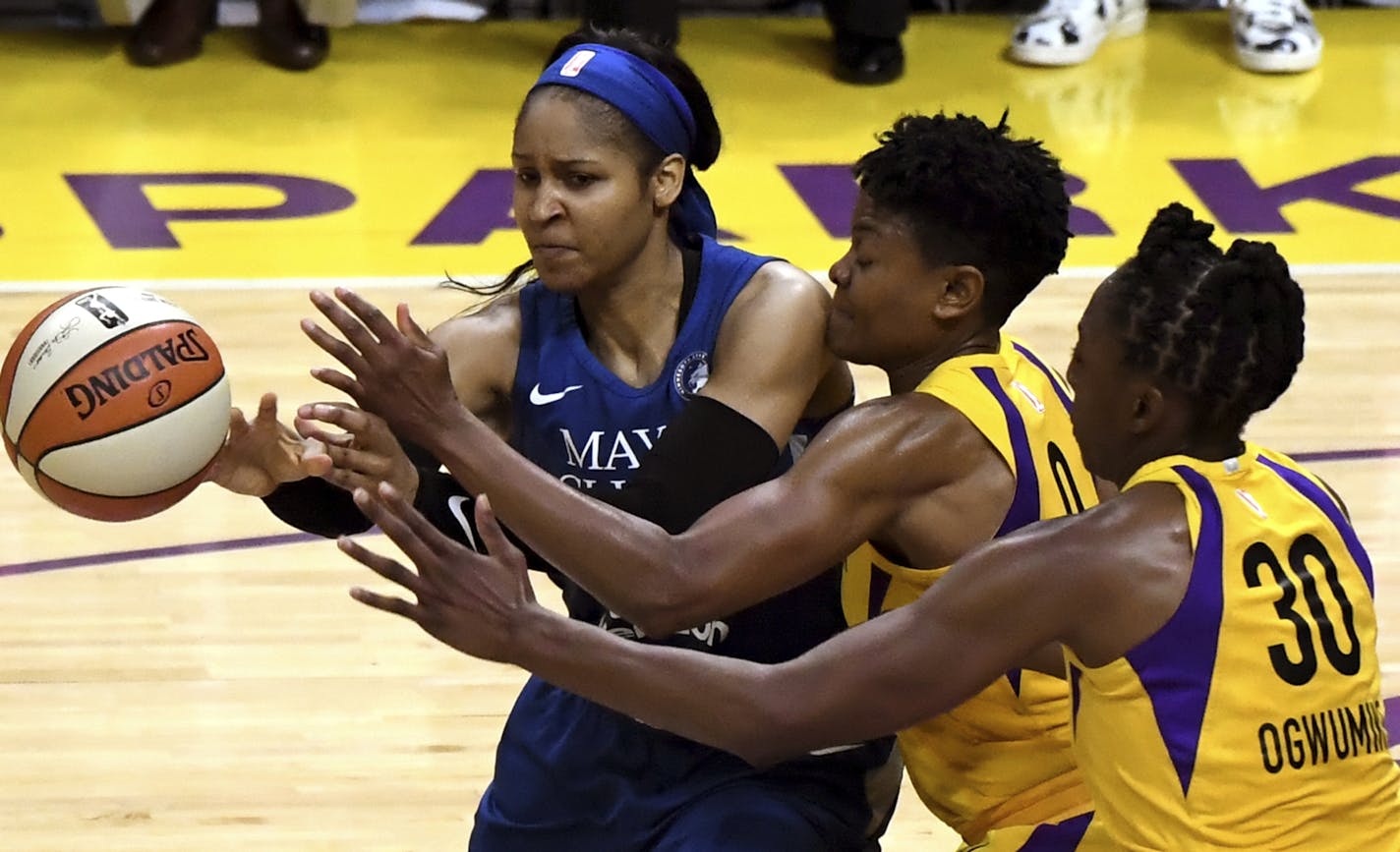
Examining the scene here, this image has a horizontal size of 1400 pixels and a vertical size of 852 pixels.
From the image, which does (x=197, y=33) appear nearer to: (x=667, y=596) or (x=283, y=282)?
(x=283, y=282)

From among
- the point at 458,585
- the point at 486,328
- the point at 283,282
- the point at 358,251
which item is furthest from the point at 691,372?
the point at 358,251

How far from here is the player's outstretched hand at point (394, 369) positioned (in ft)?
8.96

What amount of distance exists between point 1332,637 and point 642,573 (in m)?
0.90

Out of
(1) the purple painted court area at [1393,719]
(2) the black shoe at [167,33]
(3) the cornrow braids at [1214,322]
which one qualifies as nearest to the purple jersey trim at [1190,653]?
(3) the cornrow braids at [1214,322]

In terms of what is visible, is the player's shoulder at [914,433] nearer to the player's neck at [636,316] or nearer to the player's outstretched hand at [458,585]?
the player's neck at [636,316]

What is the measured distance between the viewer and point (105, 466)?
10.1 feet

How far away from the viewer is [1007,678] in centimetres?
303

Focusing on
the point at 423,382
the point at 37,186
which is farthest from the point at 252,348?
the point at 423,382

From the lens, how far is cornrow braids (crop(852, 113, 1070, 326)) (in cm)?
294

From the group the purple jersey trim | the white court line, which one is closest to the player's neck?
the purple jersey trim

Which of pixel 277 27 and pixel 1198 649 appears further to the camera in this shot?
pixel 277 27

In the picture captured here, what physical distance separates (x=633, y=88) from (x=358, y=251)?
3.95 m

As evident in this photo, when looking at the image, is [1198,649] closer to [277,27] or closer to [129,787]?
[129,787]

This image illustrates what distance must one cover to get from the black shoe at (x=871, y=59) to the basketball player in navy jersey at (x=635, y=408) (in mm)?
5263
